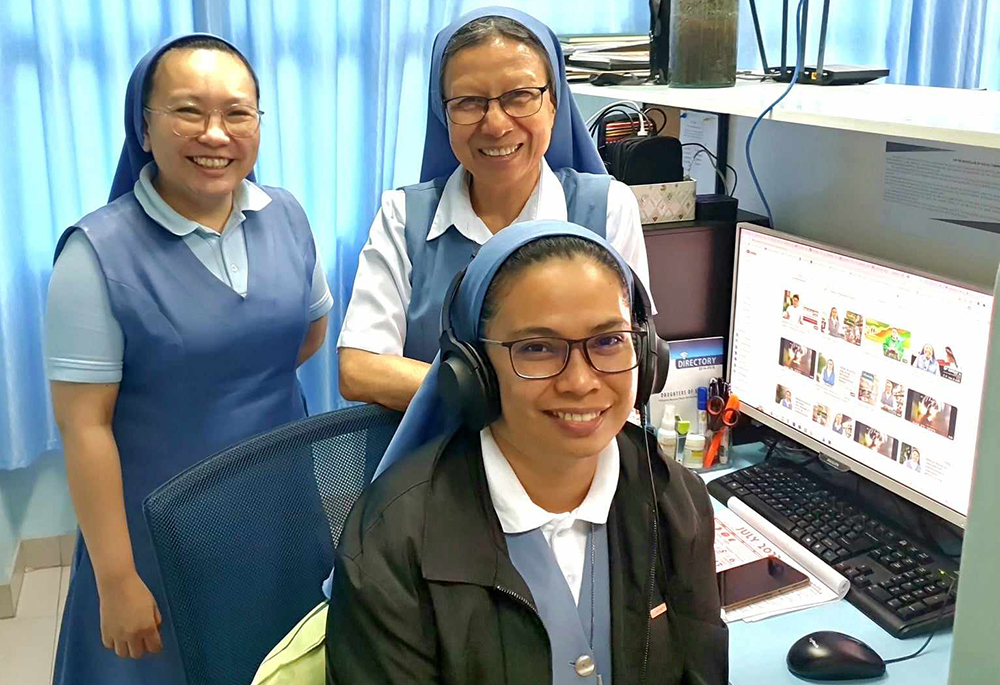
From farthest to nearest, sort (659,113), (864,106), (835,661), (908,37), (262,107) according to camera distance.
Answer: (908,37), (262,107), (659,113), (864,106), (835,661)

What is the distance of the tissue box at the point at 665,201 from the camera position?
1.78 metres

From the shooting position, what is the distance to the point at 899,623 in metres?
1.22

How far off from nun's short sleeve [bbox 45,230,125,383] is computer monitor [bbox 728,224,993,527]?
3.53ft

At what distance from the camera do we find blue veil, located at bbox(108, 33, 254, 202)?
1445mm

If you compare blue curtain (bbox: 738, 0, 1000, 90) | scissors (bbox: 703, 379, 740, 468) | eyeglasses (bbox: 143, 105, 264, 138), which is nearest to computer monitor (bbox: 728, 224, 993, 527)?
scissors (bbox: 703, 379, 740, 468)

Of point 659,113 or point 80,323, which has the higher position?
point 659,113

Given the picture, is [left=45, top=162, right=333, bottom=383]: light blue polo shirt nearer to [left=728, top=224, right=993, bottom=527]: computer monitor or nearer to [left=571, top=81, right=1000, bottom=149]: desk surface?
[left=571, top=81, right=1000, bottom=149]: desk surface

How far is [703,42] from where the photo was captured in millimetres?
1674

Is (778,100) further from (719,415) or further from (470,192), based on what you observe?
(719,415)

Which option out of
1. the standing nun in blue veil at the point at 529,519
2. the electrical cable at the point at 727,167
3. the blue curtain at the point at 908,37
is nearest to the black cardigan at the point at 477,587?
the standing nun in blue veil at the point at 529,519

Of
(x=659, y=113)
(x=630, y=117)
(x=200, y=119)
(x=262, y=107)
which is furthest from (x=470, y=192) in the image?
(x=262, y=107)

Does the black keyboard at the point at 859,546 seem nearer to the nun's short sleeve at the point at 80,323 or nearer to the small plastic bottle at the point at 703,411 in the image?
the small plastic bottle at the point at 703,411

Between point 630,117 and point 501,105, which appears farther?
point 630,117

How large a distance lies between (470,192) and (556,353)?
1.72 ft
